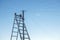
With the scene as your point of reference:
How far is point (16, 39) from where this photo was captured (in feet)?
98.1

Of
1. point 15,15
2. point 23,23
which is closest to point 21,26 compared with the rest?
point 23,23

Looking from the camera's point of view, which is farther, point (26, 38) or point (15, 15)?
point (15, 15)

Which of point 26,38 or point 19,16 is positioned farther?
point 19,16

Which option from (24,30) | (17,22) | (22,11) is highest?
(22,11)

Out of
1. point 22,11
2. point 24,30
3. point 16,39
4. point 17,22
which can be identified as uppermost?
point 22,11

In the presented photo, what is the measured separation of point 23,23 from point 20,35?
3.19 m

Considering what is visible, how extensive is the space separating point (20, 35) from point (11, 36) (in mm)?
2404

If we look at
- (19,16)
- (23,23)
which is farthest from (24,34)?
(19,16)

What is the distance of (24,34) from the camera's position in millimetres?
30250

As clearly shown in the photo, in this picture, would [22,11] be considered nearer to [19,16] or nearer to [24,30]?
[19,16]

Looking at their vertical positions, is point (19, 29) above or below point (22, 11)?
below

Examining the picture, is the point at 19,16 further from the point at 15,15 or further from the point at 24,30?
the point at 24,30

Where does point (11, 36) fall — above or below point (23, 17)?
below

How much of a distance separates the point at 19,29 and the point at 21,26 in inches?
37.1
